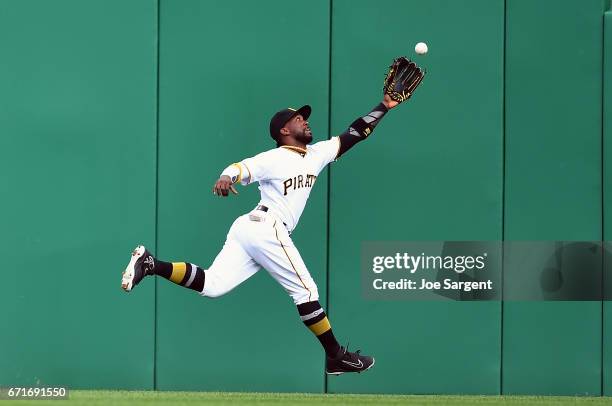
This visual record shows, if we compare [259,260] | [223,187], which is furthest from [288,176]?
[223,187]

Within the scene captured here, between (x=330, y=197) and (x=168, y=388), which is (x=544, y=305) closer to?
(x=330, y=197)

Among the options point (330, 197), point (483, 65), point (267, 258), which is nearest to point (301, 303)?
point (267, 258)

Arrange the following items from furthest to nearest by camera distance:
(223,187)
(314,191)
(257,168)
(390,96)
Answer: (314,191) → (390,96) → (257,168) → (223,187)

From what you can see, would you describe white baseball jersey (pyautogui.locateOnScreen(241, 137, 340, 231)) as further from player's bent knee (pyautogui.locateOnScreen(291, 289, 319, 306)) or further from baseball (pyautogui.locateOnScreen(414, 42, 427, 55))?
baseball (pyautogui.locateOnScreen(414, 42, 427, 55))

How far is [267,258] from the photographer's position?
30.3 feet

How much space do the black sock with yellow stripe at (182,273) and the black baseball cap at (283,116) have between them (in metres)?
1.09

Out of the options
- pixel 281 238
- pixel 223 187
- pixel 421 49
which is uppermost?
pixel 421 49

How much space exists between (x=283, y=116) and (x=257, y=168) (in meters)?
0.51

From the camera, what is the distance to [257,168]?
914 cm

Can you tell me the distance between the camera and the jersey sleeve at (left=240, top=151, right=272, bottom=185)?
29.8 feet

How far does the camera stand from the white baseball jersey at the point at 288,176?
9227 mm

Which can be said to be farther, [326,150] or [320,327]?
[326,150]

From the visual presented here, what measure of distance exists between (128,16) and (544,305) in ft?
12.2

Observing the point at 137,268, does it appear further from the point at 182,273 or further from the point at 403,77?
the point at 403,77
